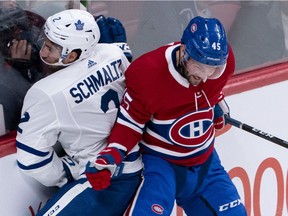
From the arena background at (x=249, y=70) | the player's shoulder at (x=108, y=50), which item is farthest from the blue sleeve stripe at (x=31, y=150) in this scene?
the arena background at (x=249, y=70)

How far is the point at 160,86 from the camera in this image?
2.37 m

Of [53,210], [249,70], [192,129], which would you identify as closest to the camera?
[53,210]

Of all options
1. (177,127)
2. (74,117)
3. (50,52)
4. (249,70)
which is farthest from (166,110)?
(249,70)

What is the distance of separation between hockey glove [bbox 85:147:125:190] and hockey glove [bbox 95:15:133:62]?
425 millimetres

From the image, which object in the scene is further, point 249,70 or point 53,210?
point 249,70

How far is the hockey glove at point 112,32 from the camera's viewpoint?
260 centimetres

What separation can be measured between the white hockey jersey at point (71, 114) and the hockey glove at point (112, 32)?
13 cm

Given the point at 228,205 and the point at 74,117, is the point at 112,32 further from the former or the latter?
the point at 228,205

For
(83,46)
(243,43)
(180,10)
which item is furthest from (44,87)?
(243,43)

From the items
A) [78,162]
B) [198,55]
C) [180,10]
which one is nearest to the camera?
[198,55]

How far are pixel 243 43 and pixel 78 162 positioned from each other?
3.37 feet

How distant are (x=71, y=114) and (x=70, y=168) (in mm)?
202

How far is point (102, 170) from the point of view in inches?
89.6

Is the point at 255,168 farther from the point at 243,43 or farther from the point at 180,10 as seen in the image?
the point at 180,10
